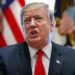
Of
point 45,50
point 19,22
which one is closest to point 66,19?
point 19,22

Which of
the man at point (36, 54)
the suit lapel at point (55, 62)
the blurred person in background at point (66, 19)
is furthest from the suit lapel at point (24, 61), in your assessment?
the blurred person in background at point (66, 19)

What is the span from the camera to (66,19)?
2.67 m

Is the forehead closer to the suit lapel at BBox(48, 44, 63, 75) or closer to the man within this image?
the man

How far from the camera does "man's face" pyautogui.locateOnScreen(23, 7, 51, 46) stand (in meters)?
1.70

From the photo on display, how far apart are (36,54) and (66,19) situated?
38.1 inches

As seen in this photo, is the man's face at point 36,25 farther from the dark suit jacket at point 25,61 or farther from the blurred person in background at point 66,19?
the blurred person in background at point 66,19

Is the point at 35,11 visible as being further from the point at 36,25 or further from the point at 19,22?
the point at 19,22

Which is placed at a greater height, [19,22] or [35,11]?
[35,11]

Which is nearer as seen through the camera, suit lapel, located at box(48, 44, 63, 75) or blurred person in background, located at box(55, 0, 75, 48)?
suit lapel, located at box(48, 44, 63, 75)

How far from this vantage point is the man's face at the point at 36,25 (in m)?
1.70

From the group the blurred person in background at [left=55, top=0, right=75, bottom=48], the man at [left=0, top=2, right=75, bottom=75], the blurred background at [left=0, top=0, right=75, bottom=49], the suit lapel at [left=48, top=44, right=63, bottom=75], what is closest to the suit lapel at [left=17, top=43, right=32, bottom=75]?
the man at [left=0, top=2, right=75, bottom=75]

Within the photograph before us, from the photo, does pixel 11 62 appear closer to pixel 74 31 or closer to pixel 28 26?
pixel 28 26

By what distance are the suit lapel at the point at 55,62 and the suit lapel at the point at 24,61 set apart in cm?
12

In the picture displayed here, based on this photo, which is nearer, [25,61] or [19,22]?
[25,61]
